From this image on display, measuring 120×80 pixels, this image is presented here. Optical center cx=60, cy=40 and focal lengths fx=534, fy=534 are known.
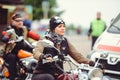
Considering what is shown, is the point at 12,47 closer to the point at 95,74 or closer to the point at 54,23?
the point at 54,23

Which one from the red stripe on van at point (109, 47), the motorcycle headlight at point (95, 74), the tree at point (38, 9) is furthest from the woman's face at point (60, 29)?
the tree at point (38, 9)

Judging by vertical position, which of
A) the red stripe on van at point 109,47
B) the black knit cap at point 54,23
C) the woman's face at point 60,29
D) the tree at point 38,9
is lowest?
the tree at point 38,9

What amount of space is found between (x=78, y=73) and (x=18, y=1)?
81.9ft

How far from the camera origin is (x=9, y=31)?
9.71 meters

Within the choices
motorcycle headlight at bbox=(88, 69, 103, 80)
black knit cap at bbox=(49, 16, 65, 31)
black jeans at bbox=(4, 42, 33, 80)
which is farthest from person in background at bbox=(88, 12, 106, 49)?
motorcycle headlight at bbox=(88, 69, 103, 80)

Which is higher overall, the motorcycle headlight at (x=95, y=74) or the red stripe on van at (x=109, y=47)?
the motorcycle headlight at (x=95, y=74)

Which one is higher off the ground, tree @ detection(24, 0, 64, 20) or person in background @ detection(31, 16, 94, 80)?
person in background @ detection(31, 16, 94, 80)

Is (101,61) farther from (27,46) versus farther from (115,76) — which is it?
(27,46)

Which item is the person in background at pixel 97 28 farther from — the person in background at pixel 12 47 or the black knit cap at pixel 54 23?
the black knit cap at pixel 54 23

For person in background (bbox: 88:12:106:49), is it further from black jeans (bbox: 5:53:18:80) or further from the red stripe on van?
the red stripe on van

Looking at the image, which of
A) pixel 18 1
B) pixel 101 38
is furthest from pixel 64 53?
pixel 18 1

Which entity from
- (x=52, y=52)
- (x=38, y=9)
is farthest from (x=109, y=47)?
(x=38, y=9)

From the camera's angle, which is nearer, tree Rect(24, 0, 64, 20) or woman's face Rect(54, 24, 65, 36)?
woman's face Rect(54, 24, 65, 36)

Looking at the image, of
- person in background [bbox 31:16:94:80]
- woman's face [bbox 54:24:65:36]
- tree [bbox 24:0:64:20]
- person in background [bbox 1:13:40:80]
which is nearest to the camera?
person in background [bbox 31:16:94:80]
